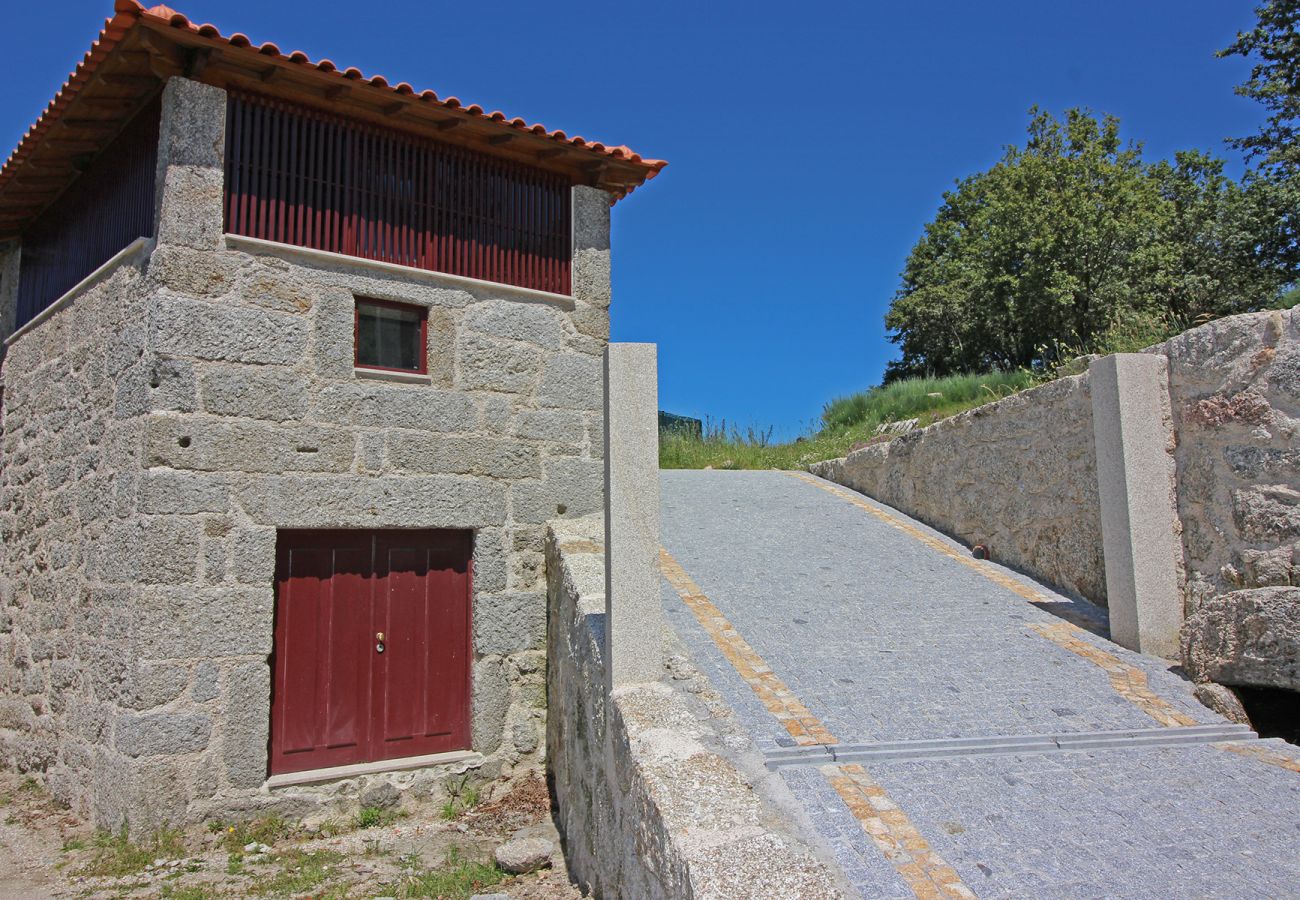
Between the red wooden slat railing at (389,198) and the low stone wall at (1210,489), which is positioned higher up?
the red wooden slat railing at (389,198)

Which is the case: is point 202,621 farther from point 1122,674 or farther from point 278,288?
point 1122,674

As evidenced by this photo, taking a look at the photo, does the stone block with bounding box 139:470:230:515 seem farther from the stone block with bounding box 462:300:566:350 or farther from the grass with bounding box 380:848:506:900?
the grass with bounding box 380:848:506:900

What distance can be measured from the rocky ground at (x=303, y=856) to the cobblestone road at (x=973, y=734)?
1.95 meters

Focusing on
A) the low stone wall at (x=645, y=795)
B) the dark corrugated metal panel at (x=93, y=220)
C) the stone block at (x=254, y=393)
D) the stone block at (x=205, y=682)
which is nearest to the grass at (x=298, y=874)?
the stone block at (x=205, y=682)

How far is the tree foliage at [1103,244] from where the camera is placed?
15227 millimetres

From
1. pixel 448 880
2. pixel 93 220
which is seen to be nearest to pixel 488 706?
pixel 448 880

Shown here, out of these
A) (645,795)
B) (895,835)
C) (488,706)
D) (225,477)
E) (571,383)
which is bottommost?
(488,706)

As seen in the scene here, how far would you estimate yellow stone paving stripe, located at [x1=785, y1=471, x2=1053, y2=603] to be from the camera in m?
7.06

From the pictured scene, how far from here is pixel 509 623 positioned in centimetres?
722

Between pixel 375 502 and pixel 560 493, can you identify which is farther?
pixel 560 493

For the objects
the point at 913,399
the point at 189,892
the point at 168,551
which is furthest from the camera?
the point at 913,399

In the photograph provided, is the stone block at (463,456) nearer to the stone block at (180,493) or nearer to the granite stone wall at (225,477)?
the granite stone wall at (225,477)

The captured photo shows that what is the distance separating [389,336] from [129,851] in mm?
3991

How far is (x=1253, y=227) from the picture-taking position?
16.5 m
